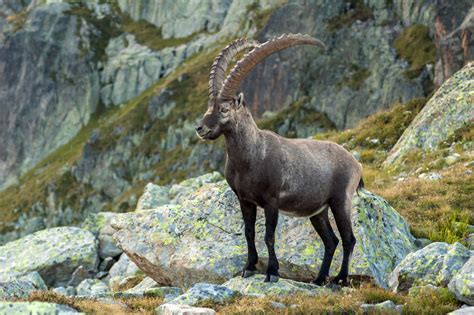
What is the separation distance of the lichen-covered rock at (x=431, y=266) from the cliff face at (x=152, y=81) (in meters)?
33.3

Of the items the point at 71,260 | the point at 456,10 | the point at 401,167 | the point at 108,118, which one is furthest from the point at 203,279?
the point at 108,118

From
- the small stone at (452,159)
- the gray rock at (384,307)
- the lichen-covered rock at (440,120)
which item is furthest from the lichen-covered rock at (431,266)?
the lichen-covered rock at (440,120)

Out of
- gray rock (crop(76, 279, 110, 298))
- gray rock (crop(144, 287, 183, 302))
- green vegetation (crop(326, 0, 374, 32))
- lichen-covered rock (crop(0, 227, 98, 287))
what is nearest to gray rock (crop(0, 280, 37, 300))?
gray rock (crop(144, 287, 183, 302))

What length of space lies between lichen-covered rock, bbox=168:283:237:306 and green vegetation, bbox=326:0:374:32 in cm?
7341

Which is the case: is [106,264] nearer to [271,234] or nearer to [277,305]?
[271,234]

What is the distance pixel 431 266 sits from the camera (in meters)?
11.7

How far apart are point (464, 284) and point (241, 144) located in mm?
5323

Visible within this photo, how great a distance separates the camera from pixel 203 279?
15.1m

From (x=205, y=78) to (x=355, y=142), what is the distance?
224 ft

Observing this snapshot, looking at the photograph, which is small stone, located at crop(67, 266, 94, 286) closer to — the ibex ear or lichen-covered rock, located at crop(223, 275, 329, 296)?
lichen-covered rock, located at crop(223, 275, 329, 296)

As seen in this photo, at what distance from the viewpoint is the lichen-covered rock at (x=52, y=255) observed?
2344 centimetres

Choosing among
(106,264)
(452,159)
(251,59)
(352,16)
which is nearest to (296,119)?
(352,16)

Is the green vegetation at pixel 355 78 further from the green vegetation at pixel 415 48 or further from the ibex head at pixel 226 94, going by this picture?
the ibex head at pixel 226 94

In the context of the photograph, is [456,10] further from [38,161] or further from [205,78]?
[38,161]
